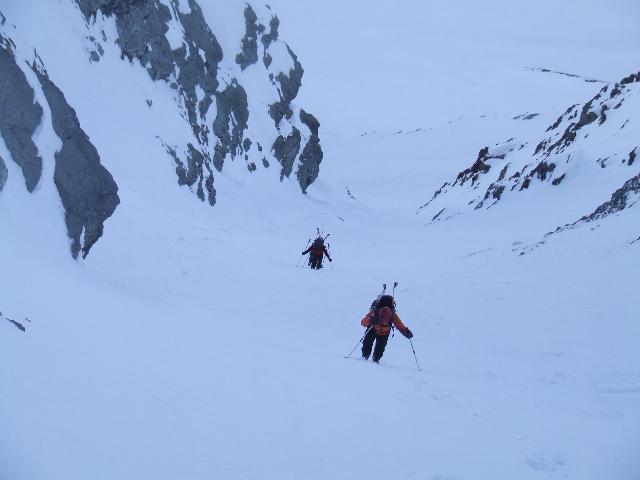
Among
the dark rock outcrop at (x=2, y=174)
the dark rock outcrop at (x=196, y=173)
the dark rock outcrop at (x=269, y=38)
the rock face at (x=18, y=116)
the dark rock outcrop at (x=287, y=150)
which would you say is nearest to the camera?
the dark rock outcrop at (x=2, y=174)

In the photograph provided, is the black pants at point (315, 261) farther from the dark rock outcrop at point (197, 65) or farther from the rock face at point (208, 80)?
the dark rock outcrop at point (197, 65)

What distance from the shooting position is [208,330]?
412 inches

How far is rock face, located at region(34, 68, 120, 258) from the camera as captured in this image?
1137 cm

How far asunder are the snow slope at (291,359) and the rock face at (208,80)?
8.44 meters

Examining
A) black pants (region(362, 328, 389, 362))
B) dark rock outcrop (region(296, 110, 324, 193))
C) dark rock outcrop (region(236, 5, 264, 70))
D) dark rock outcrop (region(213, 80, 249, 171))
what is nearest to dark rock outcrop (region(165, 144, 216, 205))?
dark rock outcrop (region(213, 80, 249, 171))

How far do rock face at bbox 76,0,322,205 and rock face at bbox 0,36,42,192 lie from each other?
55.6 ft

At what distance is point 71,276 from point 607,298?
9.58m

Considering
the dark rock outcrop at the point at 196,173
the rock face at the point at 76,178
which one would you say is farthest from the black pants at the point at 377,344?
the dark rock outcrop at the point at 196,173

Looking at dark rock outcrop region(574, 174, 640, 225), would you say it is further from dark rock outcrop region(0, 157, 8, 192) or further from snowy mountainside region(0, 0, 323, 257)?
dark rock outcrop region(0, 157, 8, 192)

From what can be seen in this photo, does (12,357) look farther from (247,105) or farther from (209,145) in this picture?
(247,105)

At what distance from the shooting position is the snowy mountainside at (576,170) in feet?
90.8

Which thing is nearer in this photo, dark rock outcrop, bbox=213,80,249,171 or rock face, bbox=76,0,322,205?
rock face, bbox=76,0,322,205

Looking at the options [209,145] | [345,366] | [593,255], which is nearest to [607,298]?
[593,255]

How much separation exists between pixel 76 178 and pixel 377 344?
5913mm
